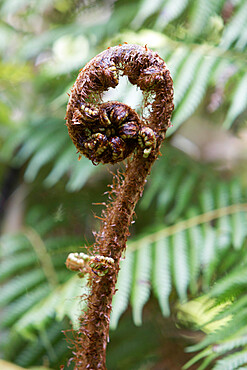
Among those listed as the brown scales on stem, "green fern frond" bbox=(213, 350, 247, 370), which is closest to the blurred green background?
"green fern frond" bbox=(213, 350, 247, 370)

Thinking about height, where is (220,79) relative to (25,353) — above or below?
above

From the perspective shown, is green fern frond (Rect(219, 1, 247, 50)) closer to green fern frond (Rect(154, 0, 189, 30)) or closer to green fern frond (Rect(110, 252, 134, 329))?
green fern frond (Rect(154, 0, 189, 30))

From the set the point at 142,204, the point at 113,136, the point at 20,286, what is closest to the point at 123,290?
the point at 20,286

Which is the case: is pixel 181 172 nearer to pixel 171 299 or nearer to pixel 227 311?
pixel 171 299

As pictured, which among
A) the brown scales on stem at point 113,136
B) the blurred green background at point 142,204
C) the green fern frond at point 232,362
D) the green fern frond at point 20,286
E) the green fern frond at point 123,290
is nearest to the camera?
the brown scales on stem at point 113,136

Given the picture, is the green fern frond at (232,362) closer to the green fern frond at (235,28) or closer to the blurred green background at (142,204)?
the blurred green background at (142,204)

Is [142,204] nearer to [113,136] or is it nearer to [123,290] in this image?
[123,290]

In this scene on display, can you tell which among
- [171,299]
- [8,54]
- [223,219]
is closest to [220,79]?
[223,219]

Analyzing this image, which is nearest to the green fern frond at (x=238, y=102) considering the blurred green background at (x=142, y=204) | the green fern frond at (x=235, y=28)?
the blurred green background at (x=142, y=204)
